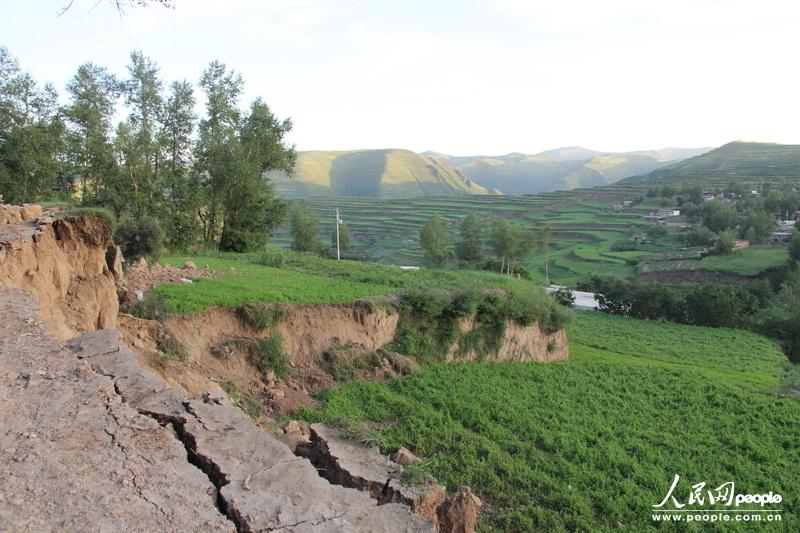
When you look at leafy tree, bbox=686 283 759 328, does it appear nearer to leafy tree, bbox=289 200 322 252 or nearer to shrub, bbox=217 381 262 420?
leafy tree, bbox=289 200 322 252

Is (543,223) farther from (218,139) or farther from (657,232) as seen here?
(218,139)

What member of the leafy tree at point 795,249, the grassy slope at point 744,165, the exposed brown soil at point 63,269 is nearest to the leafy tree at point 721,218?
the leafy tree at point 795,249

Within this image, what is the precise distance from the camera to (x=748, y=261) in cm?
6150

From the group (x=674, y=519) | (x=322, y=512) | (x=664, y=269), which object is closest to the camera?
(x=322, y=512)

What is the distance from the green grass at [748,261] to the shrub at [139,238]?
62638 mm

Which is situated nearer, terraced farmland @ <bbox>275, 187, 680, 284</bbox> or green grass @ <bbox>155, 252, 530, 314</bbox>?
green grass @ <bbox>155, 252, 530, 314</bbox>

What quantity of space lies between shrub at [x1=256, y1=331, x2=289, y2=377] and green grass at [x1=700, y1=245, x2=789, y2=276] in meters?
60.3

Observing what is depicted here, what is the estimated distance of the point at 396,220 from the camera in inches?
4208

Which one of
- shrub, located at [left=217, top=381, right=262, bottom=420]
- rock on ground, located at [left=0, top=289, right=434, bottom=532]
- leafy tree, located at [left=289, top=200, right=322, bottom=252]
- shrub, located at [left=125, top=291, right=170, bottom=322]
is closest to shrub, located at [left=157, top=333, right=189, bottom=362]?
shrub, located at [left=125, top=291, right=170, bottom=322]

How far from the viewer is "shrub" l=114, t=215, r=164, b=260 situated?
15039mm

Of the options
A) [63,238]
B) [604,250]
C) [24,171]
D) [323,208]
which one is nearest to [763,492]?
[63,238]

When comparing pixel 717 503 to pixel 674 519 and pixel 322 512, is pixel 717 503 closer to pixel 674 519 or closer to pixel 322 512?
pixel 674 519

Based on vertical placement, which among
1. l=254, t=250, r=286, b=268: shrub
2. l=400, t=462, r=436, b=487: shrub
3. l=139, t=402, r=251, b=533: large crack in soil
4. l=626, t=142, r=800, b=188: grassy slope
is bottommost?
l=400, t=462, r=436, b=487: shrub

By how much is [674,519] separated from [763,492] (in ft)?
10.7
